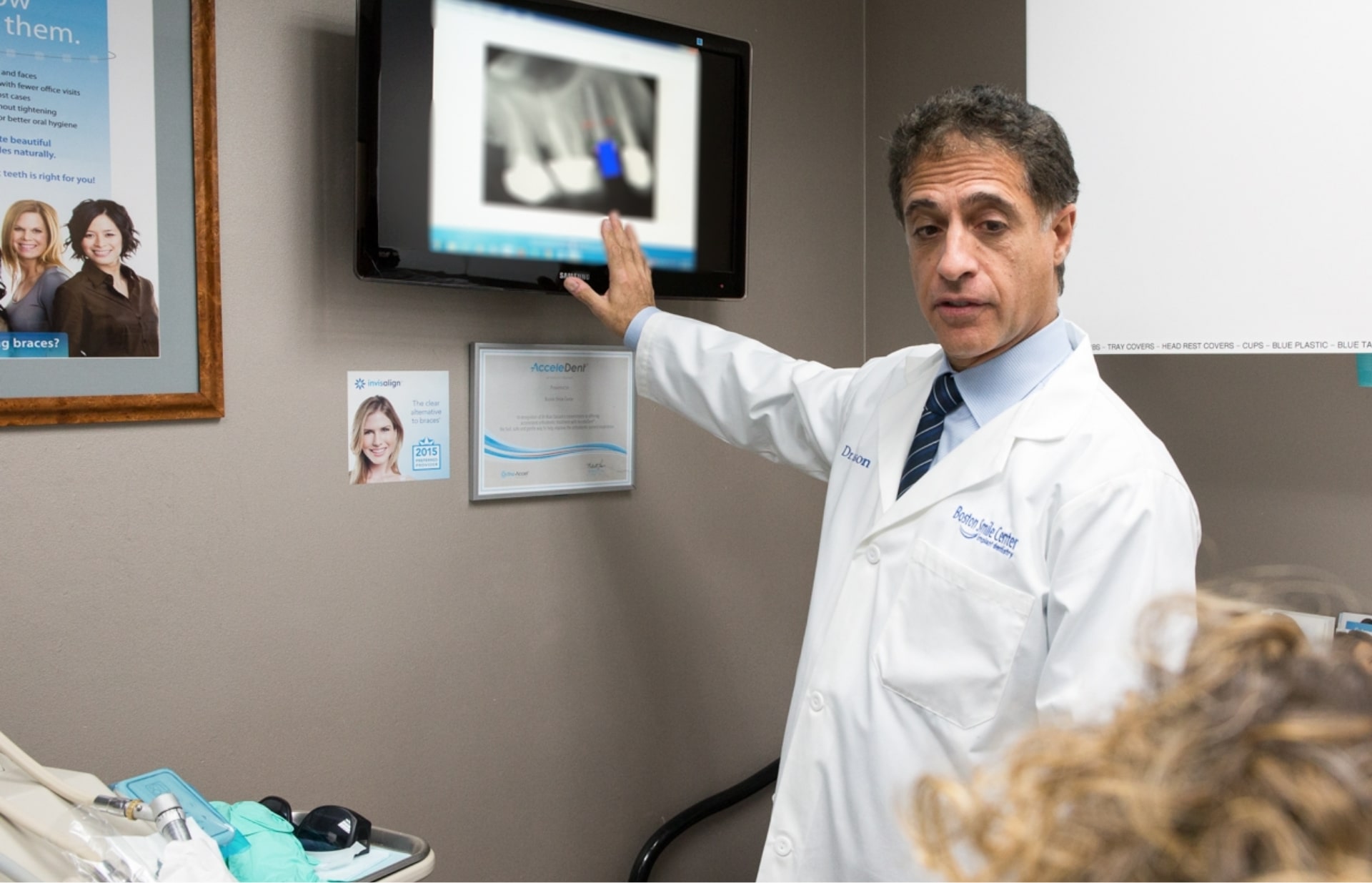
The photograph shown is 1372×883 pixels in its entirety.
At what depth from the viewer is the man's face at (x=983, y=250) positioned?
1449 mm

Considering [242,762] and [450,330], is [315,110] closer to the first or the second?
[450,330]

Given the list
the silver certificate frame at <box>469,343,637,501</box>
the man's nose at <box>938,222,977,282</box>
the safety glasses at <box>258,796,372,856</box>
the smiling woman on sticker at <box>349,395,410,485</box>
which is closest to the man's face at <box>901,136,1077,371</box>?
the man's nose at <box>938,222,977,282</box>

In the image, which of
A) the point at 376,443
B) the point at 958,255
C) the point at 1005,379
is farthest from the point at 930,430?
the point at 376,443

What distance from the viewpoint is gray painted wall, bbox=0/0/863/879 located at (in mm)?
1506

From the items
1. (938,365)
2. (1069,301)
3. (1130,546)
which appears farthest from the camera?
(1069,301)

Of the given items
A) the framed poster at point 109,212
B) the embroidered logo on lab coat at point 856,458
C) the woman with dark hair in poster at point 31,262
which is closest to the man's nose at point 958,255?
the embroidered logo on lab coat at point 856,458

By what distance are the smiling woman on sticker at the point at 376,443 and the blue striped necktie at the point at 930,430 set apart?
79cm

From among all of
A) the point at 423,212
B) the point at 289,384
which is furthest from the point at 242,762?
the point at 423,212

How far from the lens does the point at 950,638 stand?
1362mm

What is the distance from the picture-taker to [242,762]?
162cm

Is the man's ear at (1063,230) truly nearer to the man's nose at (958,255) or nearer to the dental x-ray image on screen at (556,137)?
the man's nose at (958,255)

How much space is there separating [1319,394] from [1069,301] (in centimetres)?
45

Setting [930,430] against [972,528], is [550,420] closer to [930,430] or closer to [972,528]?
[930,430]

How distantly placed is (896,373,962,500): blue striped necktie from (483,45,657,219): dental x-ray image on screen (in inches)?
24.2
